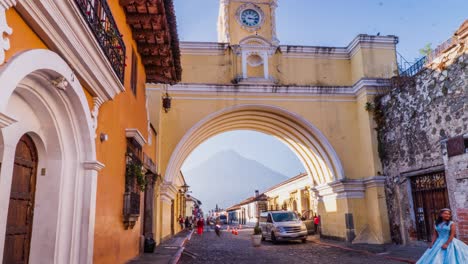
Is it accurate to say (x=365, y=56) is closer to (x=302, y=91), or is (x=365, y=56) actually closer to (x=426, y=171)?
(x=302, y=91)

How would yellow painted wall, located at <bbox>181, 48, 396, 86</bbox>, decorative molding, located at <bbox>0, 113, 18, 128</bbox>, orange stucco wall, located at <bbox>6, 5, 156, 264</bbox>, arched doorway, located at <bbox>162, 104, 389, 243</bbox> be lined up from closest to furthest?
1. decorative molding, located at <bbox>0, 113, 18, 128</bbox>
2. orange stucco wall, located at <bbox>6, 5, 156, 264</bbox>
3. arched doorway, located at <bbox>162, 104, 389, 243</bbox>
4. yellow painted wall, located at <bbox>181, 48, 396, 86</bbox>

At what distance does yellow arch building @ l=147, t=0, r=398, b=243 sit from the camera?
55.6 ft

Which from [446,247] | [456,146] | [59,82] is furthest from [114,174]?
[456,146]

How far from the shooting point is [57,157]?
17.5ft

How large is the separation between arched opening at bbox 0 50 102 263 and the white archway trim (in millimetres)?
11085

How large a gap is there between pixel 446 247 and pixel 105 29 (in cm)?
661

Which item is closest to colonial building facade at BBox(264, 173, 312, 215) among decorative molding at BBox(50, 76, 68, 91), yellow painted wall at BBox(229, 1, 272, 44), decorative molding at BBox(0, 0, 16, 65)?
yellow painted wall at BBox(229, 1, 272, 44)

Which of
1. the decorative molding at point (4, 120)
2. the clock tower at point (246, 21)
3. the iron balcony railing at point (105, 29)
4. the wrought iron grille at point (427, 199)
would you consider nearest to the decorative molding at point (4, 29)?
the decorative molding at point (4, 120)

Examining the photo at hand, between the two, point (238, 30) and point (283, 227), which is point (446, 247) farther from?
point (238, 30)

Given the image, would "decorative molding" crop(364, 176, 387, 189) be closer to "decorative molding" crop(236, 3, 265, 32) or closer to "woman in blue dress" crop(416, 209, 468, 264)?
"decorative molding" crop(236, 3, 265, 32)

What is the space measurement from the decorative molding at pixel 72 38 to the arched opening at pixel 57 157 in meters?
0.20

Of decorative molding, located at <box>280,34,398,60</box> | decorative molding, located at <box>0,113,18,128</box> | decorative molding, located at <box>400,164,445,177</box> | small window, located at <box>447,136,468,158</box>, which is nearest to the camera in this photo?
decorative molding, located at <box>0,113,18,128</box>

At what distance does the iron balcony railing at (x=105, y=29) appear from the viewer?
5.25 meters

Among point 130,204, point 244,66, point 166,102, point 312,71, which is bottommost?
point 130,204
